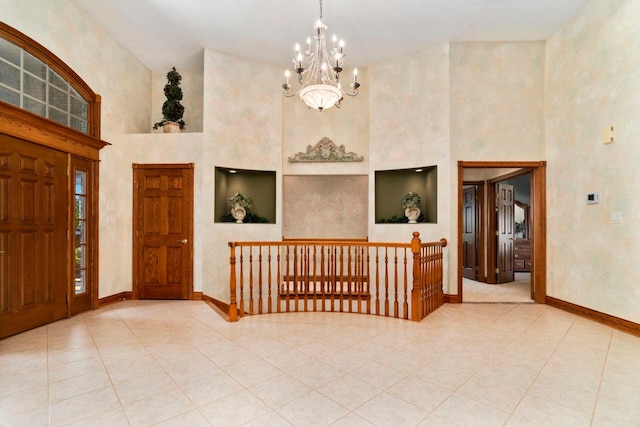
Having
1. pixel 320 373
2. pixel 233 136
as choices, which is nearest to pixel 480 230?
pixel 233 136

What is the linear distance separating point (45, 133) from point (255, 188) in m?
3.18

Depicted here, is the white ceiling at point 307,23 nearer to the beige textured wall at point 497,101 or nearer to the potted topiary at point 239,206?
the beige textured wall at point 497,101

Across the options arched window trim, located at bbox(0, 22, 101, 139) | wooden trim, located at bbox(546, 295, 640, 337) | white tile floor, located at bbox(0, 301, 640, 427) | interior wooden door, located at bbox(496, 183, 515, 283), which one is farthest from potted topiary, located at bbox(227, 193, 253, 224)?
interior wooden door, located at bbox(496, 183, 515, 283)

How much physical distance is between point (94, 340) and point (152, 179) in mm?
2792

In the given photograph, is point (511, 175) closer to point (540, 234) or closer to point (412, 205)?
point (540, 234)

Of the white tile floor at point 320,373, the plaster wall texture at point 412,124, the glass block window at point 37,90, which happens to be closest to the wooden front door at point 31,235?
the white tile floor at point 320,373

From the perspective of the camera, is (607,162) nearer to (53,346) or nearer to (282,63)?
(282,63)

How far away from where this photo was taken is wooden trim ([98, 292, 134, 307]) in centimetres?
493

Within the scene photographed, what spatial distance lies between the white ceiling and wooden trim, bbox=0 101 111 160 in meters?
1.79

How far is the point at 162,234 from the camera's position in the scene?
546 centimetres

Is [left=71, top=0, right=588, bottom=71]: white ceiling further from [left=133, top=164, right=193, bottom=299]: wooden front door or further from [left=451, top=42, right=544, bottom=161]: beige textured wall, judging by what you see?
[left=133, top=164, right=193, bottom=299]: wooden front door

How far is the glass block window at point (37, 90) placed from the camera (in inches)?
140

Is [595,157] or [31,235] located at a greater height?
[595,157]

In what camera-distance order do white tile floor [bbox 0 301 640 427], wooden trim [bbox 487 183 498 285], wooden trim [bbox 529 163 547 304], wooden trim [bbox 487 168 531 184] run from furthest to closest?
wooden trim [bbox 487 183 498 285] → wooden trim [bbox 487 168 531 184] → wooden trim [bbox 529 163 547 304] → white tile floor [bbox 0 301 640 427]
